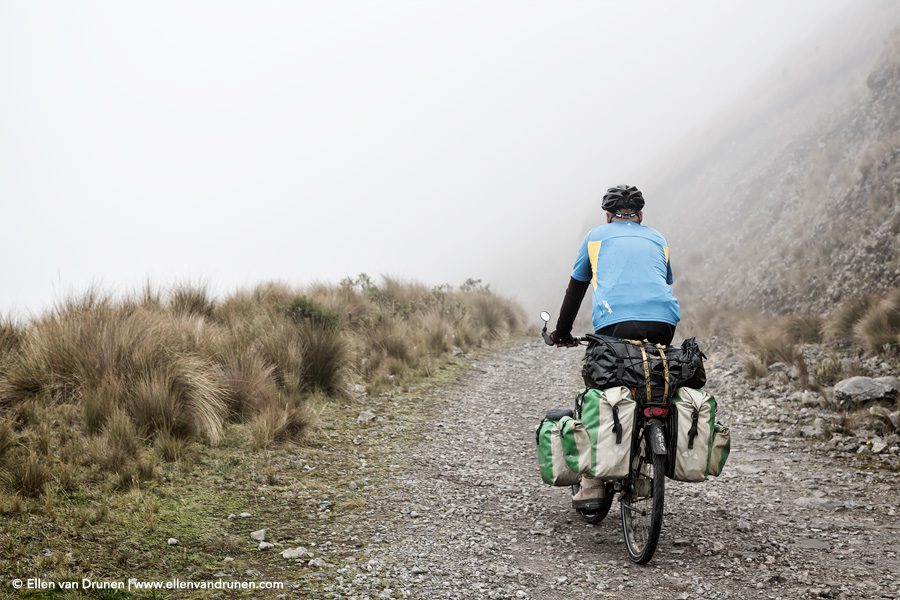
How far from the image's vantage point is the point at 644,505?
450 cm

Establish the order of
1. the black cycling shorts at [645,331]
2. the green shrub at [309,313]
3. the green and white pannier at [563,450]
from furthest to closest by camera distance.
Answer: the green shrub at [309,313] < the black cycling shorts at [645,331] < the green and white pannier at [563,450]

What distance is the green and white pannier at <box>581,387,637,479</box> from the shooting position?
421 centimetres

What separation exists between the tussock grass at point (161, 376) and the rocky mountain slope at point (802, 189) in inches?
312

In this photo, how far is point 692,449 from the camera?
4.26m

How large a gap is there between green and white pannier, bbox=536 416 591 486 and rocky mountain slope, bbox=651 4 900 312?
816cm

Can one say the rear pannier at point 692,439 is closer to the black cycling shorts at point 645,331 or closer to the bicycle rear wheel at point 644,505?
the bicycle rear wheel at point 644,505

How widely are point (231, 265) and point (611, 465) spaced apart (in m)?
172

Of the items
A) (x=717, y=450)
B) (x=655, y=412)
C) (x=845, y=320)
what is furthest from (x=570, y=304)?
(x=845, y=320)

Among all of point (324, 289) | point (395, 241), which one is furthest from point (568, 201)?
point (324, 289)

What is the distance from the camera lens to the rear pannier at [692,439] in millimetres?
4254

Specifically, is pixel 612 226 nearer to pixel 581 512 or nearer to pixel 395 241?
pixel 581 512

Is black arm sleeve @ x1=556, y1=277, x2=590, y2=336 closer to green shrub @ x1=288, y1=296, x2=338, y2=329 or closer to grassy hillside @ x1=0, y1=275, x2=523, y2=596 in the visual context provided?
grassy hillside @ x1=0, y1=275, x2=523, y2=596

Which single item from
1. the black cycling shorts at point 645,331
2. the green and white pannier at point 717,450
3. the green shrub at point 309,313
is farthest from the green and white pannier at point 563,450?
the green shrub at point 309,313

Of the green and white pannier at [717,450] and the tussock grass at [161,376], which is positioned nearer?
the green and white pannier at [717,450]
